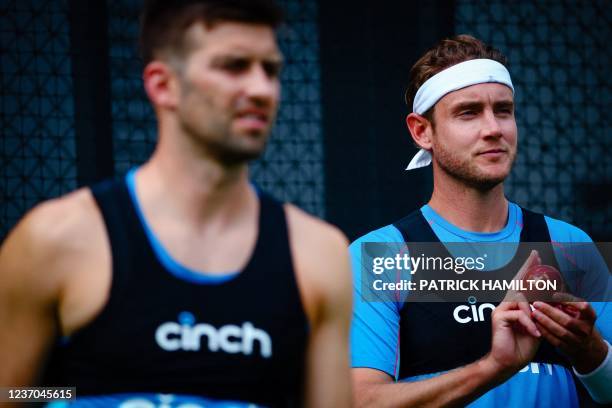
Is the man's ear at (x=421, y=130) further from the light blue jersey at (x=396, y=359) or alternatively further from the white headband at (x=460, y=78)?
the light blue jersey at (x=396, y=359)

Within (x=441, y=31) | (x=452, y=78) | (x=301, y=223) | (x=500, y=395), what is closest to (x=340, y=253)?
(x=301, y=223)

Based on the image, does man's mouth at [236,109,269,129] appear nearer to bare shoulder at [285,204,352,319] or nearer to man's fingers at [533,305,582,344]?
bare shoulder at [285,204,352,319]

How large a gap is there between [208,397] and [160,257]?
0.39 metres

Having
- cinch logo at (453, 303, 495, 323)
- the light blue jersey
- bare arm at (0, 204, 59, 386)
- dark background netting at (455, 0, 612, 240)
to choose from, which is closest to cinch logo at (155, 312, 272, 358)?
bare arm at (0, 204, 59, 386)

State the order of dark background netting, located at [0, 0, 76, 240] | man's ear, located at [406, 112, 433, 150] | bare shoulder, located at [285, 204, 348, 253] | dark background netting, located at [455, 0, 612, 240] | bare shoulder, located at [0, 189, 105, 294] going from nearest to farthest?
1. bare shoulder, located at [0, 189, 105, 294]
2. bare shoulder, located at [285, 204, 348, 253]
3. man's ear, located at [406, 112, 433, 150]
4. dark background netting, located at [0, 0, 76, 240]
5. dark background netting, located at [455, 0, 612, 240]

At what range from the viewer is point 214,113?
2879mm

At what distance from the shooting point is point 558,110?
267 inches

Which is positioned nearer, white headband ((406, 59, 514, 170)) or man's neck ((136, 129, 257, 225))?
man's neck ((136, 129, 257, 225))

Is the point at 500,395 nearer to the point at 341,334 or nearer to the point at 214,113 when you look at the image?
the point at 341,334

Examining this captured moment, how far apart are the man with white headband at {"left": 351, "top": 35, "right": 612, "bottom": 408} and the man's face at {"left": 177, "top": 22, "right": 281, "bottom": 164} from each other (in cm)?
147

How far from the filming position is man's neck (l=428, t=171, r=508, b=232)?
181 inches

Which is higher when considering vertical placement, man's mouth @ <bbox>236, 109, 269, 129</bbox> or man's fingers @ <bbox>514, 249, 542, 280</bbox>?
man's mouth @ <bbox>236, 109, 269, 129</bbox>

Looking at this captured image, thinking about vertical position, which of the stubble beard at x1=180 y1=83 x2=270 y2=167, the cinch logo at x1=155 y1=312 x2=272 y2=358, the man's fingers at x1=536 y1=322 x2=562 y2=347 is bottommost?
the man's fingers at x1=536 y1=322 x2=562 y2=347

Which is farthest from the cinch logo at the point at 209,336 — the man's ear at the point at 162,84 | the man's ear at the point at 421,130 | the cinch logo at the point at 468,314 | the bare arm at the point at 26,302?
the man's ear at the point at 421,130
